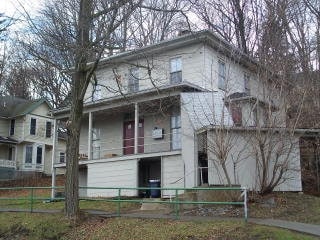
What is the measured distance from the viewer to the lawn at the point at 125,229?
12.6 metres

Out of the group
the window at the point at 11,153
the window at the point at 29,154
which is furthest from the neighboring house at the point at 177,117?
the window at the point at 11,153

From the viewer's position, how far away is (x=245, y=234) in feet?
41.1

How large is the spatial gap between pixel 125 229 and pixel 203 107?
7.49m

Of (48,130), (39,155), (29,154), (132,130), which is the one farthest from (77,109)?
(48,130)

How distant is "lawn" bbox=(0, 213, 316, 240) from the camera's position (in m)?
12.6

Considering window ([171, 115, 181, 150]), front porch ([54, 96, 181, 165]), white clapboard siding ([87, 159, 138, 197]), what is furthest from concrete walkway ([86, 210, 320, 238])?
window ([171, 115, 181, 150])

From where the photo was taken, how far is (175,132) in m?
23.3

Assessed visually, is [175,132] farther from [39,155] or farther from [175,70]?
[39,155]

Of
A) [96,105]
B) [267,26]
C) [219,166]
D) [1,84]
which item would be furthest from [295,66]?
[1,84]

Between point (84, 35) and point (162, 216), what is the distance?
22.1 ft

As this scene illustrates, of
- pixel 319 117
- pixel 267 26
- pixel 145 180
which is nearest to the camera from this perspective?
pixel 319 117

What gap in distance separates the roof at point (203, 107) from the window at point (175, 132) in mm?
2499

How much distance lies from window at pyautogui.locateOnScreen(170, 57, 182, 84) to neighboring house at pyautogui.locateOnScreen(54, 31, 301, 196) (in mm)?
50

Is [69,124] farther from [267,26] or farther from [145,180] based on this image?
[267,26]
